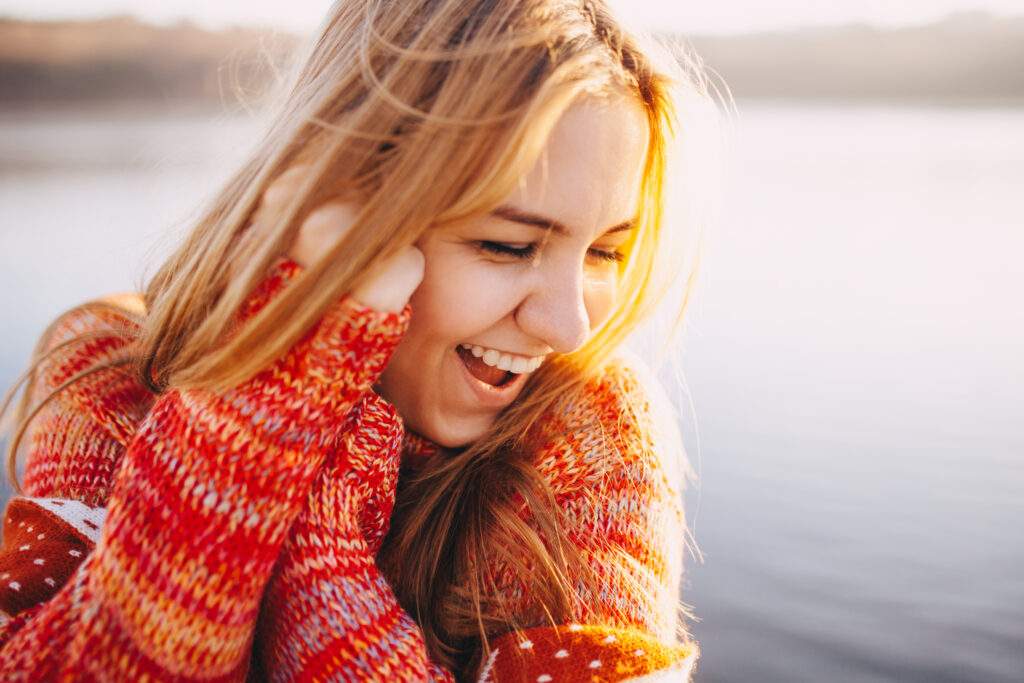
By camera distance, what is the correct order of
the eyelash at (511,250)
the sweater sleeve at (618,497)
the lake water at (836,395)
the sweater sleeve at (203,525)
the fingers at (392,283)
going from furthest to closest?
1. the lake water at (836,395)
2. the sweater sleeve at (618,497)
3. the eyelash at (511,250)
4. the fingers at (392,283)
5. the sweater sleeve at (203,525)

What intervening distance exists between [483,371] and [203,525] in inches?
24.2

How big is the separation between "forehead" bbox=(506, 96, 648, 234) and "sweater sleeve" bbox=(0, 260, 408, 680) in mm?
316

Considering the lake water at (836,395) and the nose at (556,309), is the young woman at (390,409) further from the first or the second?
the lake water at (836,395)

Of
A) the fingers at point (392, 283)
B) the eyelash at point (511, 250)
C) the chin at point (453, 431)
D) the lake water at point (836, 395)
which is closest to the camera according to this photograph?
the fingers at point (392, 283)

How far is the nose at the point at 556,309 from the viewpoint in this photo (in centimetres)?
137

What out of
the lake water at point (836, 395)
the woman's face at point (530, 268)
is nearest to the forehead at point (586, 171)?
the woman's face at point (530, 268)

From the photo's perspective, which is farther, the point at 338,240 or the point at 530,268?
the point at 530,268

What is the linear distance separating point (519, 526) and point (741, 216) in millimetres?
6134

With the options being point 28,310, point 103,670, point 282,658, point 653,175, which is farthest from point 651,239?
point 28,310

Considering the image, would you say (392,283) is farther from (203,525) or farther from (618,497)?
(618,497)

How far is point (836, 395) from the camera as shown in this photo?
154 inches

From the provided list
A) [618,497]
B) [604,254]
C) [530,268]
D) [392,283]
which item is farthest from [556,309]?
[618,497]

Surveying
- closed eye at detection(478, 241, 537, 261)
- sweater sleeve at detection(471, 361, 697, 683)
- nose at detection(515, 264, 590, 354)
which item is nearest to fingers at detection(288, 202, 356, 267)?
closed eye at detection(478, 241, 537, 261)

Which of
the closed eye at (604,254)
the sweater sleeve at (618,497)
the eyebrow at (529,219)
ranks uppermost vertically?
the closed eye at (604,254)
